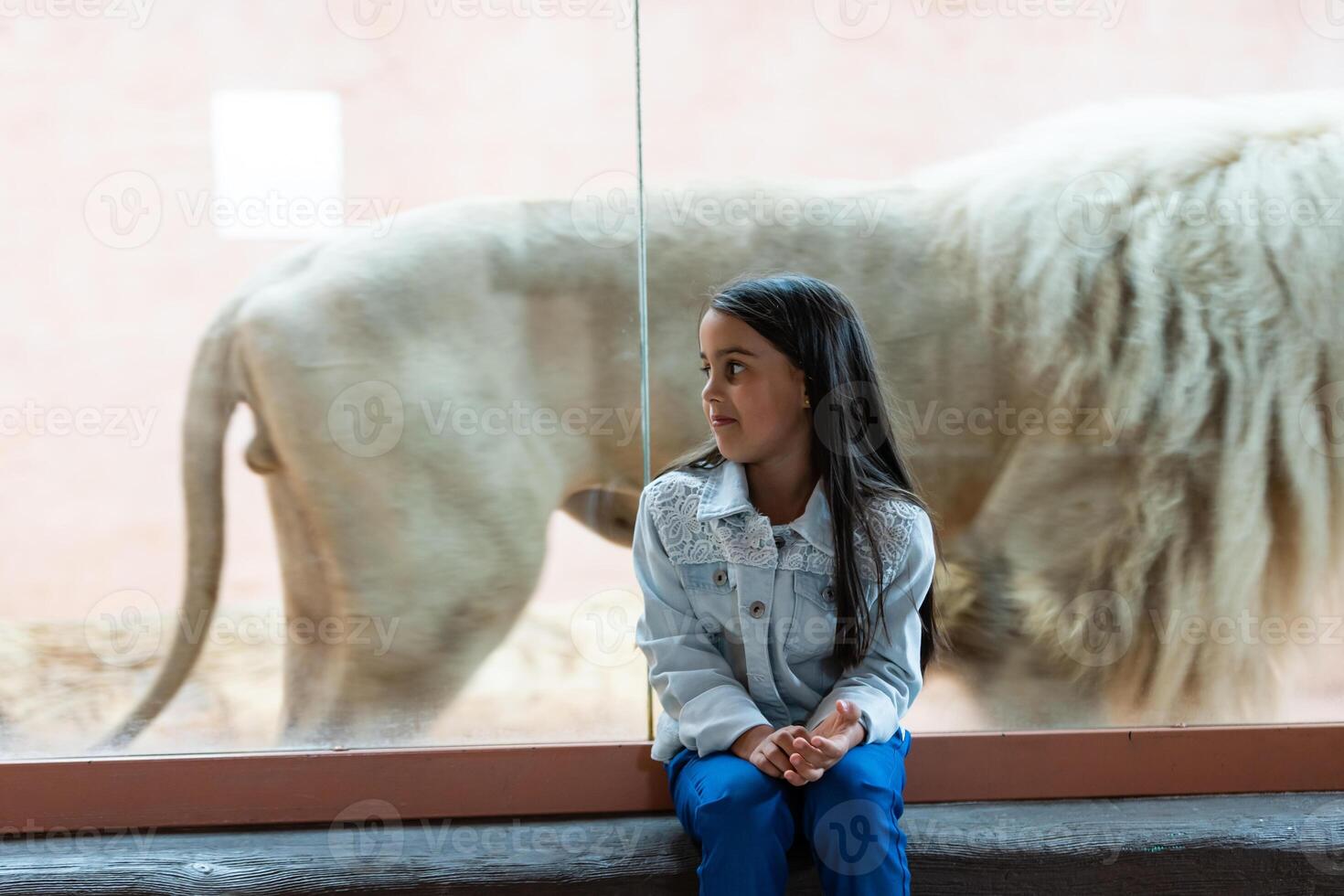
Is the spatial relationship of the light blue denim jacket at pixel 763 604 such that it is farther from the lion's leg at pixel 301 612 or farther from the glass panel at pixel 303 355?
the lion's leg at pixel 301 612

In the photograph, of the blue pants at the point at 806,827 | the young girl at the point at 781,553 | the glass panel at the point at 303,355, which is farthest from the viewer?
the glass panel at the point at 303,355

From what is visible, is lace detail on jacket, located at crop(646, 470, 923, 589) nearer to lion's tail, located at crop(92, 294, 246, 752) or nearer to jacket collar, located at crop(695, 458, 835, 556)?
jacket collar, located at crop(695, 458, 835, 556)

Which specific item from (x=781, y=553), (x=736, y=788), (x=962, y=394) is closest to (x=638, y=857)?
(x=736, y=788)

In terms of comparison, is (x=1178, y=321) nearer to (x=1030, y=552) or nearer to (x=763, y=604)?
(x=1030, y=552)

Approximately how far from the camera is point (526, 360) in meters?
1.35

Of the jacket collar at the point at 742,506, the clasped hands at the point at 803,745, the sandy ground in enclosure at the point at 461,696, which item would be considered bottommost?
the sandy ground in enclosure at the point at 461,696

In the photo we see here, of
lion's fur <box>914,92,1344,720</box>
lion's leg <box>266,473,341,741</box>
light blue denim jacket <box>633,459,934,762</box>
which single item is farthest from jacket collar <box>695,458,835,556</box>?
lion's leg <box>266,473,341,741</box>

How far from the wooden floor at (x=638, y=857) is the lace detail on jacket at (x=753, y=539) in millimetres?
320

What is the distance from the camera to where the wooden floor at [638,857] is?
1163 millimetres

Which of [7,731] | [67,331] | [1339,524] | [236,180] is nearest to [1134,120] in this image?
[1339,524]

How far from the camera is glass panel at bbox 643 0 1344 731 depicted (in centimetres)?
138

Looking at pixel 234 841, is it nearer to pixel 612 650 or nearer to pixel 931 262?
pixel 612 650

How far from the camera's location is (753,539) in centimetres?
112

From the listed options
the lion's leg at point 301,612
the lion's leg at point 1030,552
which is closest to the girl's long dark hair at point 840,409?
the lion's leg at point 1030,552
